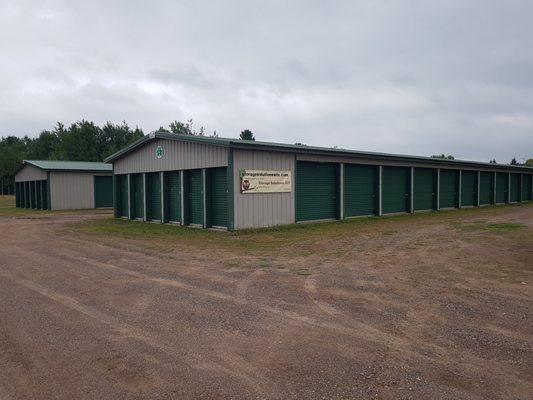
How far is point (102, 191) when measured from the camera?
3531cm

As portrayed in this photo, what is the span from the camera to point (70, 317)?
20.2 feet

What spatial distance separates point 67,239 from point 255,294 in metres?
10.3

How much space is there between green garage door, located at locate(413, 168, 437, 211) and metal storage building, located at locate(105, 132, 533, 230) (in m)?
0.06

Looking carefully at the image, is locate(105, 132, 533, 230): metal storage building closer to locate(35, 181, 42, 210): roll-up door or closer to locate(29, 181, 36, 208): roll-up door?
locate(35, 181, 42, 210): roll-up door

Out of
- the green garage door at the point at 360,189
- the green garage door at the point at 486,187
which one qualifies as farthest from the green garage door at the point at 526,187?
the green garage door at the point at 360,189

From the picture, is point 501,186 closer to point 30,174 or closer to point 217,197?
point 217,197

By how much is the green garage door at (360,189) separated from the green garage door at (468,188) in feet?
33.7

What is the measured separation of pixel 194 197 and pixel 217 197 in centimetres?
173

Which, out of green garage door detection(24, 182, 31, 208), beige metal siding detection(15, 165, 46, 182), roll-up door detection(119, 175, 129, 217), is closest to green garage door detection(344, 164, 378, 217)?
roll-up door detection(119, 175, 129, 217)

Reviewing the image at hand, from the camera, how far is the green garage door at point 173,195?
20.7 metres

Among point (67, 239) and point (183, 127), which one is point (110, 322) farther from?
point (183, 127)

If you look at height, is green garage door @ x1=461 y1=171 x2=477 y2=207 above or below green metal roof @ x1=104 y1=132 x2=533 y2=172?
below

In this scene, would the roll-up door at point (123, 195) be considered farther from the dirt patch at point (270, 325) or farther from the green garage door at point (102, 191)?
the dirt patch at point (270, 325)

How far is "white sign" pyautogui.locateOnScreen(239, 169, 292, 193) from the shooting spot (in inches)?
679
